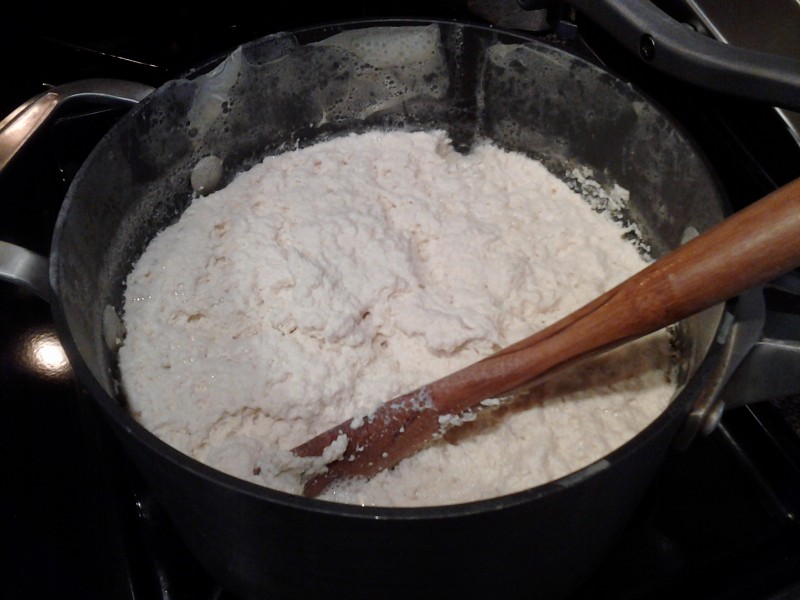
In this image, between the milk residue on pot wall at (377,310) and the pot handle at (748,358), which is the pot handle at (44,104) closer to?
the milk residue on pot wall at (377,310)

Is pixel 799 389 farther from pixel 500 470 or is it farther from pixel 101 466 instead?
pixel 101 466

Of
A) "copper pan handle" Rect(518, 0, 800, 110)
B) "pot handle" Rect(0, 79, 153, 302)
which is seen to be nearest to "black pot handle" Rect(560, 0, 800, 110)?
"copper pan handle" Rect(518, 0, 800, 110)

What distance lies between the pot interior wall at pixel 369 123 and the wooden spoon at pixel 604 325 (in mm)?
136

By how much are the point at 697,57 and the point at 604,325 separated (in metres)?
0.26

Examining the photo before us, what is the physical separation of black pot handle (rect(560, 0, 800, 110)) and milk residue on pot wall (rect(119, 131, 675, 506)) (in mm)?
261

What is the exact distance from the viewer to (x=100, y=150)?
0.76 m

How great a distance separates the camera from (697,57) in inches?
25.5

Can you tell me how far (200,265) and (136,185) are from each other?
0.13 meters

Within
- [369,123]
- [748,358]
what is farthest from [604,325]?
[369,123]

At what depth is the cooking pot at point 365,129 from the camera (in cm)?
50

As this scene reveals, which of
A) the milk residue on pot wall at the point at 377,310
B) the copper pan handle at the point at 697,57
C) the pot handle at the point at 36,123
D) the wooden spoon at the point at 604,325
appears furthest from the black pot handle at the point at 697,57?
the pot handle at the point at 36,123

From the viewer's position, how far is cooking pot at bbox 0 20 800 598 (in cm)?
50

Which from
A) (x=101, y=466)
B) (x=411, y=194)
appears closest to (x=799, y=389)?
(x=411, y=194)

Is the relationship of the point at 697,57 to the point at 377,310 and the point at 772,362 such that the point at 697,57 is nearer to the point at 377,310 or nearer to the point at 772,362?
the point at 772,362
